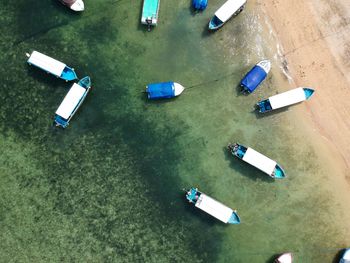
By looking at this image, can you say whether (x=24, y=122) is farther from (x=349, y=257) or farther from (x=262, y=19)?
(x=349, y=257)

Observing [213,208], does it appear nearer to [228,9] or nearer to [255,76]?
[255,76]

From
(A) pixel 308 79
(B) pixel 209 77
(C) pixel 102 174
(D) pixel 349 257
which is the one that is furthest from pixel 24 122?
(D) pixel 349 257

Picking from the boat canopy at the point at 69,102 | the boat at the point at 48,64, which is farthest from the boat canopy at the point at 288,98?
the boat at the point at 48,64

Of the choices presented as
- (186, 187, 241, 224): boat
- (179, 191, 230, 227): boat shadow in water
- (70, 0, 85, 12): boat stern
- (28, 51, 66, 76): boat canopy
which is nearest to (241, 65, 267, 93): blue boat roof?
(186, 187, 241, 224): boat

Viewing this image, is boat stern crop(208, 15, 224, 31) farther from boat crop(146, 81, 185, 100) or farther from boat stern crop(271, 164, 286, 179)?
boat stern crop(271, 164, 286, 179)

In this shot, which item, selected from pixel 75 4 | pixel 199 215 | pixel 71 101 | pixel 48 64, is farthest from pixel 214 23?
pixel 199 215

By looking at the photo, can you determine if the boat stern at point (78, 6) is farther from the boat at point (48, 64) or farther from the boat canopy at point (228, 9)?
the boat canopy at point (228, 9)
